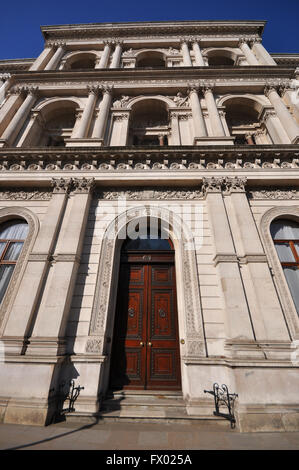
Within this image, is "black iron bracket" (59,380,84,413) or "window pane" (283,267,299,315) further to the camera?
"window pane" (283,267,299,315)

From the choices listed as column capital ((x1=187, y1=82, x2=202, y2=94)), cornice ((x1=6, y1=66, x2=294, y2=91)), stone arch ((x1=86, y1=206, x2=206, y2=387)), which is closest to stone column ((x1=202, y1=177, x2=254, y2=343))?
stone arch ((x1=86, y1=206, x2=206, y2=387))

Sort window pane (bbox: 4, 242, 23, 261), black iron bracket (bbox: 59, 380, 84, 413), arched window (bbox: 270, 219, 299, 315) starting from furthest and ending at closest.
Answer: window pane (bbox: 4, 242, 23, 261)
arched window (bbox: 270, 219, 299, 315)
black iron bracket (bbox: 59, 380, 84, 413)

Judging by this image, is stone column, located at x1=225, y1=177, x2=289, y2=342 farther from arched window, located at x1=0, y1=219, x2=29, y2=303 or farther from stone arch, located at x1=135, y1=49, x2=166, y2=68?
stone arch, located at x1=135, y1=49, x2=166, y2=68

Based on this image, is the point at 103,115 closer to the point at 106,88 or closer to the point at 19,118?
the point at 106,88

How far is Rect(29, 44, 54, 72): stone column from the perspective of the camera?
13745 millimetres

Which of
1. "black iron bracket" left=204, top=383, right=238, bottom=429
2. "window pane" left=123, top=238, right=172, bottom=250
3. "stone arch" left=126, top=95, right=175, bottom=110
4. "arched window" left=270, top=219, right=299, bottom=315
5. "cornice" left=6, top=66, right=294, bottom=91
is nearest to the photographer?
"black iron bracket" left=204, top=383, right=238, bottom=429

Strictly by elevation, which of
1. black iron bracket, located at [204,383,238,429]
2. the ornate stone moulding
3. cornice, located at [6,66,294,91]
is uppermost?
cornice, located at [6,66,294,91]

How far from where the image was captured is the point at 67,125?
39.3 feet

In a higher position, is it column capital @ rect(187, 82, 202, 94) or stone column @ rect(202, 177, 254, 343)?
column capital @ rect(187, 82, 202, 94)

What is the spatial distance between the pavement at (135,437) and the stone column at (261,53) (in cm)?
1874

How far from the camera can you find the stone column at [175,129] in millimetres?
9914

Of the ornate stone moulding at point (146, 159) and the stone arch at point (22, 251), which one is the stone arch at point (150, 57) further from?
the stone arch at point (22, 251)
